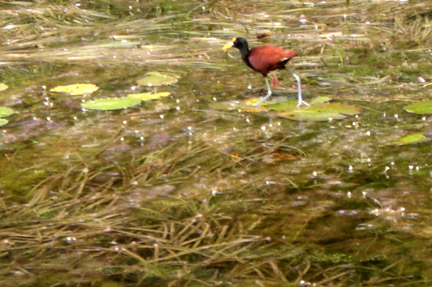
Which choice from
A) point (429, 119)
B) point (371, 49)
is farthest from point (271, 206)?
point (371, 49)

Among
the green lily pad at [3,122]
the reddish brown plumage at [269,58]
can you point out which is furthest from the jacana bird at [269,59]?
the green lily pad at [3,122]

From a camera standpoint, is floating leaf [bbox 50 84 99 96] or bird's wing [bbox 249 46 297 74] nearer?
bird's wing [bbox 249 46 297 74]

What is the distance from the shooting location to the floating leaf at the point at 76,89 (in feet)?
15.9

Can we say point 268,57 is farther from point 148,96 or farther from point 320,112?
point 148,96

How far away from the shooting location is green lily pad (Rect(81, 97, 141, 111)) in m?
4.55

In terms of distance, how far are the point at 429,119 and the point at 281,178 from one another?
3.42 ft

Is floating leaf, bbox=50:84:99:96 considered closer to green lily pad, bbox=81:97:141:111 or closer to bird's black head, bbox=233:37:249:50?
green lily pad, bbox=81:97:141:111

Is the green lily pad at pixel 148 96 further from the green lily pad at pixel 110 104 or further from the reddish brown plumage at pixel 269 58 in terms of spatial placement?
the reddish brown plumage at pixel 269 58

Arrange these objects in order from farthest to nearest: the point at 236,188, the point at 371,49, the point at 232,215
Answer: the point at 371,49
the point at 236,188
the point at 232,215

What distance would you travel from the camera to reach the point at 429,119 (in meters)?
4.21

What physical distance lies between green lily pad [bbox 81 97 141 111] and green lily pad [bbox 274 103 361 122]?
0.84 metres

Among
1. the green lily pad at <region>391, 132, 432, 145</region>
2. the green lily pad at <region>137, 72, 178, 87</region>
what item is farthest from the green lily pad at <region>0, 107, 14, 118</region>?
the green lily pad at <region>391, 132, 432, 145</region>

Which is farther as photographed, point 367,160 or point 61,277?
point 367,160

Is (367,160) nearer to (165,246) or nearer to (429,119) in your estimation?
(429,119)
